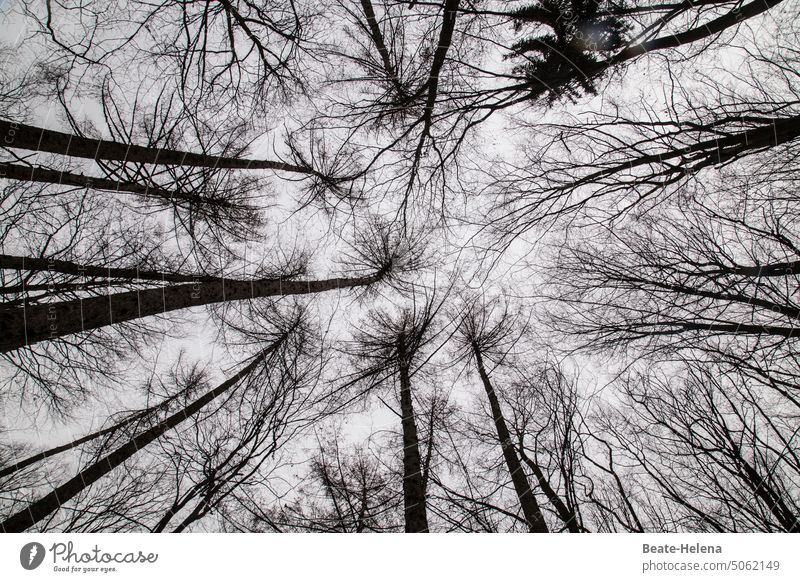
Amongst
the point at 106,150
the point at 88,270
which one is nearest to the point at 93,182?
the point at 106,150

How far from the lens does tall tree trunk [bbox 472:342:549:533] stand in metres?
2.68

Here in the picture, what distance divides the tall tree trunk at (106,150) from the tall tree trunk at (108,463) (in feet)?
6.42

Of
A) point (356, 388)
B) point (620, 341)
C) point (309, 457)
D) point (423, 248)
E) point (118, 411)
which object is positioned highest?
point (423, 248)

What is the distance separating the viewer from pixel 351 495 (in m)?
2.94

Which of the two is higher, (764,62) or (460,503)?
(764,62)

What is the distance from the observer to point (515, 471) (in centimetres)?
288

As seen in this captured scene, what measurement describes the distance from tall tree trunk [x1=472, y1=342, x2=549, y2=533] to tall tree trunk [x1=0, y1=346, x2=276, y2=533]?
2.44m

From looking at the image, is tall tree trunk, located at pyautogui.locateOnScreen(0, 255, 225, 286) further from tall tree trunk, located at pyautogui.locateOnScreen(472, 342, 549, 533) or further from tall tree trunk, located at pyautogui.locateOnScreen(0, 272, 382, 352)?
tall tree trunk, located at pyautogui.locateOnScreen(472, 342, 549, 533)

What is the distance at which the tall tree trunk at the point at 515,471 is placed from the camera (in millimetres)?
2679

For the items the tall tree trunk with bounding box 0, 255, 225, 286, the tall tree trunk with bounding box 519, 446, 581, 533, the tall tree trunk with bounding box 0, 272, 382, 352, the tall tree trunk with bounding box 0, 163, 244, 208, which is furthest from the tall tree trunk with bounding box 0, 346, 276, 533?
the tall tree trunk with bounding box 519, 446, 581, 533

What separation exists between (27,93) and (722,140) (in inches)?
251

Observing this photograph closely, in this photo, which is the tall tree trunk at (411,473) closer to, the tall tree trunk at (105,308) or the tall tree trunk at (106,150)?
the tall tree trunk at (105,308)
